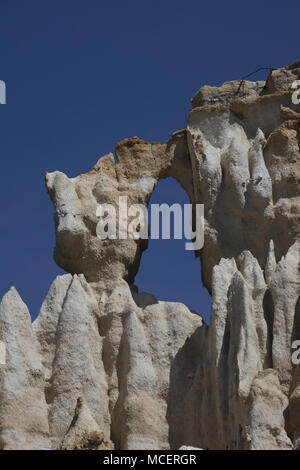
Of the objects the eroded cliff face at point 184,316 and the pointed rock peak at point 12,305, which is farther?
the pointed rock peak at point 12,305

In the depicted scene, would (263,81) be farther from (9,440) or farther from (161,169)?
(9,440)

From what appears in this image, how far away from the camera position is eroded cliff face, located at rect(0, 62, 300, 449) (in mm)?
23328

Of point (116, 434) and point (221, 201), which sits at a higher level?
point (221, 201)

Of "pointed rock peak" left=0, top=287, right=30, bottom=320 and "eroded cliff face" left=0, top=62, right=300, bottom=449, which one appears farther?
"pointed rock peak" left=0, top=287, right=30, bottom=320

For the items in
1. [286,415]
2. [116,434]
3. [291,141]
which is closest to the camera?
[286,415]

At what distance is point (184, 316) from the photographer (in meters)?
25.4

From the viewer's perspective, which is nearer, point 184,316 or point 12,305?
point 12,305

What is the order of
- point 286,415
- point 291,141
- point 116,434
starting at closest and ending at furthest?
point 286,415
point 116,434
point 291,141

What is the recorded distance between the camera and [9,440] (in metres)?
23.5

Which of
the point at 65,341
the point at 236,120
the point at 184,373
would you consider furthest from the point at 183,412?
the point at 236,120

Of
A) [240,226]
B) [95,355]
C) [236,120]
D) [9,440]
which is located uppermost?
[236,120]

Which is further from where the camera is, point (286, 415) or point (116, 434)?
point (116, 434)

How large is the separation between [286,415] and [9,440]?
171 inches

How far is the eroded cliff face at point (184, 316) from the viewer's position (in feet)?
76.5
